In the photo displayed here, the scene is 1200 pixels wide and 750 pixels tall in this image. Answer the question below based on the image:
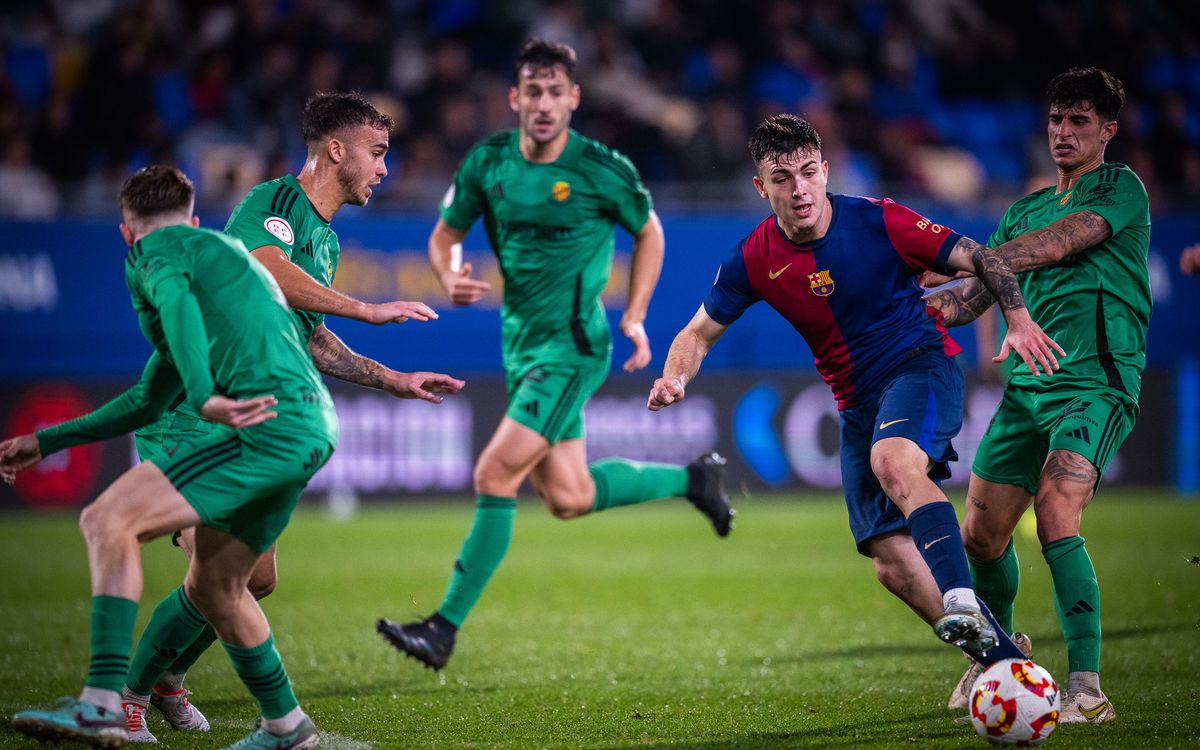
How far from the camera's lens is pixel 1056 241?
555 cm

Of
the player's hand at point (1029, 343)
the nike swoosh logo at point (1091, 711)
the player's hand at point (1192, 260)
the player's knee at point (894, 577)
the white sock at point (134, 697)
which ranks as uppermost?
the player's hand at point (1192, 260)

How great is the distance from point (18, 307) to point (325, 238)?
9.26 metres

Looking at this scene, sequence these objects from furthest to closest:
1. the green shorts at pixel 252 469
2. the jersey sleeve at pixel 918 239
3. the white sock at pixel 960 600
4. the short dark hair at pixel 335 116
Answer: the short dark hair at pixel 335 116, the jersey sleeve at pixel 918 239, the white sock at pixel 960 600, the green shorts at pixel 252 469

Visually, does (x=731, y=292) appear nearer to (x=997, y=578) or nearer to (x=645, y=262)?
(x=645, y=262)

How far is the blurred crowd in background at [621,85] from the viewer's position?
48.0 ft

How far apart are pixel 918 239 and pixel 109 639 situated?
10.8 ft

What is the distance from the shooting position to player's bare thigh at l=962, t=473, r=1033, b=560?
575 centimetres

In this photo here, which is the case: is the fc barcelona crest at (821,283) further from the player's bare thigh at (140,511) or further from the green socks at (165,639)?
the green socks at (165,639)

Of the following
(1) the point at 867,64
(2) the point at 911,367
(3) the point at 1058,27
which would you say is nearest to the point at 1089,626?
(2) the point at 911,367

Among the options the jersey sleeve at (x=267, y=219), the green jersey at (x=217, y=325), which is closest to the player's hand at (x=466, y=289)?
the jersey sleeve at (x=267, y=219)

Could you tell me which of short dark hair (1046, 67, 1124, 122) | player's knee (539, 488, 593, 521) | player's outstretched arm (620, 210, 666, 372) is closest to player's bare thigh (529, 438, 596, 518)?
player's knee (539, 488, 593, 521)

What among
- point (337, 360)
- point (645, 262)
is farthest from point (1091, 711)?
point (337, 360)

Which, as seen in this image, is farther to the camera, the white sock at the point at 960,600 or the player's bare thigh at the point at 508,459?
the player's bare thigh at the point at 508,459

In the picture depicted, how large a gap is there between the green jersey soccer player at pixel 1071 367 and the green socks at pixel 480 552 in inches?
80.6
